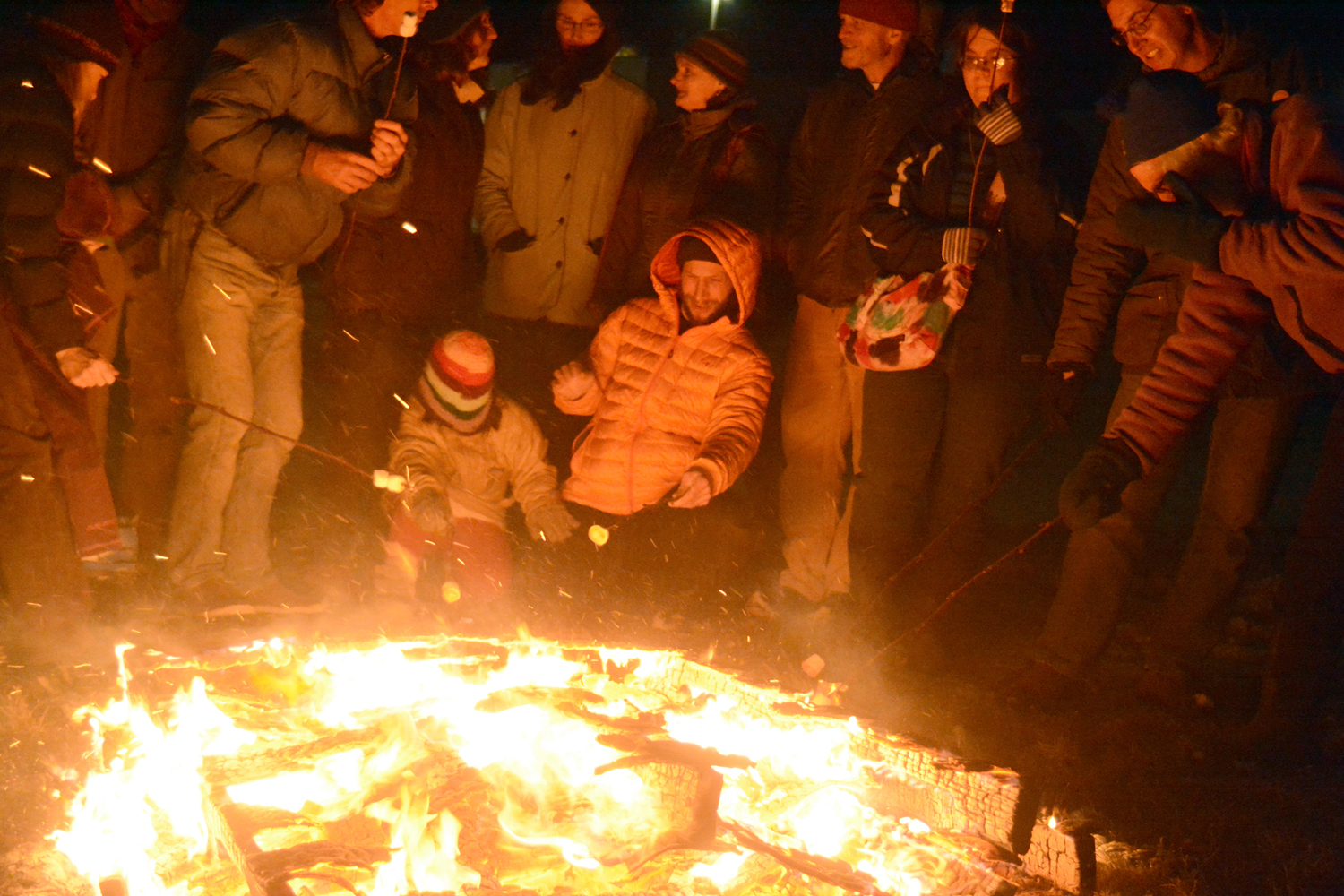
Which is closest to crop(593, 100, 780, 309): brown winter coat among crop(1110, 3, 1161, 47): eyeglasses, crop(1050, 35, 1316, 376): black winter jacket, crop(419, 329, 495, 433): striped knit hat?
crop(419, 329, 495, 433): striped knit hat

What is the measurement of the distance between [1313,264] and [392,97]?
151 inches

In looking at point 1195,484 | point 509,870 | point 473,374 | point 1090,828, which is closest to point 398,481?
point 473,374

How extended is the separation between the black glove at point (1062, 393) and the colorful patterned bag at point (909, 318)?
485mm

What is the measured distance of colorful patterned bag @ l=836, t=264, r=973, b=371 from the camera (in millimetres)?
4438

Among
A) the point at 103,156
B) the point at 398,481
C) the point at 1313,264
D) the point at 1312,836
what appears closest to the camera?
the point at 1313,264

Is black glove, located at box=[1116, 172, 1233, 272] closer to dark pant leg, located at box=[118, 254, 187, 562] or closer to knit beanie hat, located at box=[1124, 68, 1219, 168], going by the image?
knit beanie hat, located at box=[1124, 68, 1219, 168]

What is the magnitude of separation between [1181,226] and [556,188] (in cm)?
311

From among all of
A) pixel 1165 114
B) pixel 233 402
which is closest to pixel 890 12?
pixel 1165 114

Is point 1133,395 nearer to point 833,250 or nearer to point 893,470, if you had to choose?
point 893,470

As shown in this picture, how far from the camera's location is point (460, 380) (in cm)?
478

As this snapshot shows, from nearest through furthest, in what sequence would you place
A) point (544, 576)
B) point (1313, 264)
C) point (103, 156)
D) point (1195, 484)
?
1. point (1313, 264)
2. point (103, 156)
3. point (544, 576)
4. point (1195, 484)

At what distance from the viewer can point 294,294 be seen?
4879 millimetres

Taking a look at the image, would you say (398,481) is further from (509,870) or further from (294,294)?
(509,870)

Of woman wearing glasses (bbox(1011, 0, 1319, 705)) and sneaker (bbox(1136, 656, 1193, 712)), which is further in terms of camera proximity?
sneaker (bbox(1136, 656, 1193, 712))
